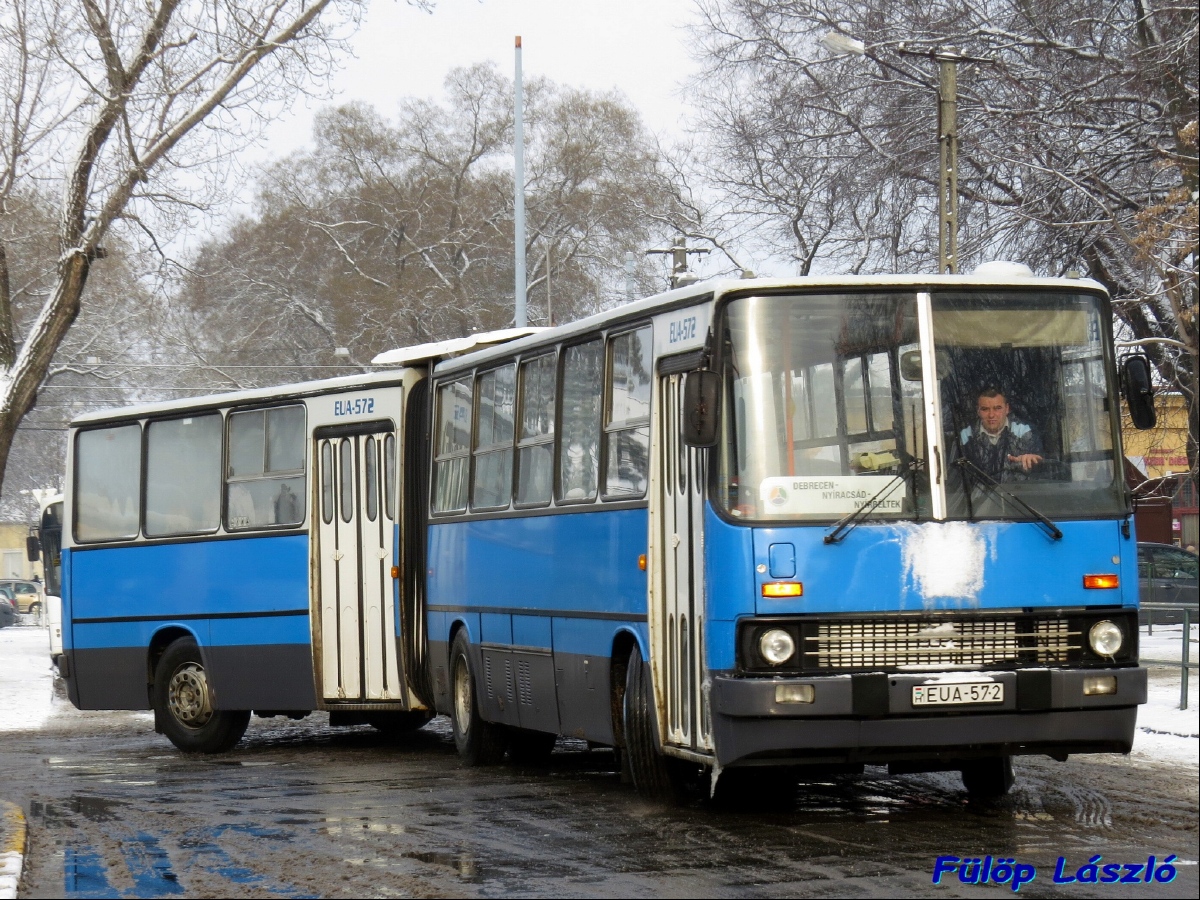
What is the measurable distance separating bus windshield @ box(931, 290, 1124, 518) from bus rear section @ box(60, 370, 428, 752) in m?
6.47

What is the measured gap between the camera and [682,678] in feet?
34.4

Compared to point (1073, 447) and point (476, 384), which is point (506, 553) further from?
point (1073, 447)

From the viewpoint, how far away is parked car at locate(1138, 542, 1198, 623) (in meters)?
33.7

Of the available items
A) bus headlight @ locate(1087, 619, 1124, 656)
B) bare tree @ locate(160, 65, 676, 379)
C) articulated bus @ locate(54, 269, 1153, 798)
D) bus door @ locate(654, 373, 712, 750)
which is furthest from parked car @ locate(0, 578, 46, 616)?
bus headlight @ locate(1087, 619, 1124, 656)

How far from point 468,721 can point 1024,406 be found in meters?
5.66

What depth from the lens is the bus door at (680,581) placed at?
1020cm

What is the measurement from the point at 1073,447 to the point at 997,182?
56.5 feet

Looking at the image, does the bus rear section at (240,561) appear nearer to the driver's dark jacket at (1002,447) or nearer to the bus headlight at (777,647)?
the bus headlight at (777,647)

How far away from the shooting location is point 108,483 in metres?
17.6

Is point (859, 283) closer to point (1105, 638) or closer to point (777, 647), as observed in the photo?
point (777, 647)

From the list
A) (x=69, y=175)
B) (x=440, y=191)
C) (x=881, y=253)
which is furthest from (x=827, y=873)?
(x=440, y=191)

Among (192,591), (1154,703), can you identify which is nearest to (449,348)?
(192,591)

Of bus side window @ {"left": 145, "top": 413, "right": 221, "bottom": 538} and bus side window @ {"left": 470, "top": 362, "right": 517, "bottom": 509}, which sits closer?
bus side window @ {"left": 470, "top": 362, "right": 517, "bottom": 509}

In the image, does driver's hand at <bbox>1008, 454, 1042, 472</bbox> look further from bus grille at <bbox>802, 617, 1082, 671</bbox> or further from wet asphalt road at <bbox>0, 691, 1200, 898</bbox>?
wet asphalt road at <bbox>0, 691, 1200, 898</bbox>
